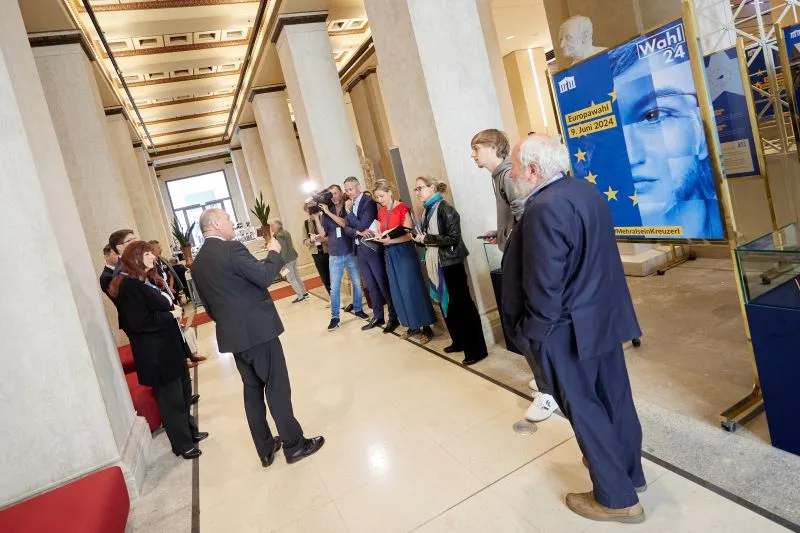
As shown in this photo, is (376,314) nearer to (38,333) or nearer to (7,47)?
(38,333)

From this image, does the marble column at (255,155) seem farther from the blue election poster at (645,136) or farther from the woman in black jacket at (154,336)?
the blue election poster at (645,136)

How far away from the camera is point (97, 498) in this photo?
2342 mm

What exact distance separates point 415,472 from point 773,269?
188cm

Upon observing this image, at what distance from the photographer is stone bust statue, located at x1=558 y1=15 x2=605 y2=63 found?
362 cm

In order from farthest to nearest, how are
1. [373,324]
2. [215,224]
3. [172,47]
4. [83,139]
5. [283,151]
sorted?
[283,151]
[172,47]
[83,139]
[373,324]
[215,224]

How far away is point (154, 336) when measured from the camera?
3.26 meters

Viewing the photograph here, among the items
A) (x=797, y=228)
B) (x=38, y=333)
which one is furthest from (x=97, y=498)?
(x=797, y=228)

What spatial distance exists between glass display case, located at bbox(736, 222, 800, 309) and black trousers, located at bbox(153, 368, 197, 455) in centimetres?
333

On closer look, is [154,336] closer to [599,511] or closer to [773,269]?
[599,511]

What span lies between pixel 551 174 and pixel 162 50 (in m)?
9.99

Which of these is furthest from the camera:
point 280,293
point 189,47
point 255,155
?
point 255,155

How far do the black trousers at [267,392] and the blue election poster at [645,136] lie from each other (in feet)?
7.30

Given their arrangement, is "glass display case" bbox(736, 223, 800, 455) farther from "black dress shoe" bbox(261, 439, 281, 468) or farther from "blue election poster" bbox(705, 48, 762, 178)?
"black dress shoe" bbox(261, 439, 281, 468)

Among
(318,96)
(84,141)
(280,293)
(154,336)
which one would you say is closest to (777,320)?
(154,336)
